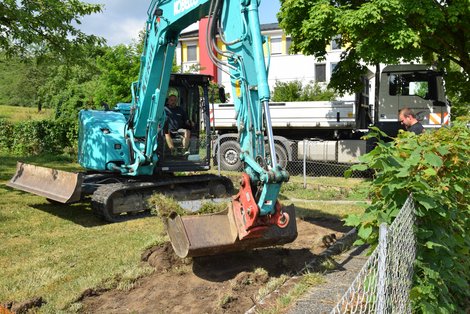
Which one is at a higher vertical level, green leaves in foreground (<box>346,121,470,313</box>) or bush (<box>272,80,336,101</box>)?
bush (<box>272,80,336,101</box>)

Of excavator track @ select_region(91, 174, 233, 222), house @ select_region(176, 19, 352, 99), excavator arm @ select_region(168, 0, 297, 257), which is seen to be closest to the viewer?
excavator arm @ select_region(168, 0, 297, 257)

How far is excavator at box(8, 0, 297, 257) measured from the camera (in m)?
5.51

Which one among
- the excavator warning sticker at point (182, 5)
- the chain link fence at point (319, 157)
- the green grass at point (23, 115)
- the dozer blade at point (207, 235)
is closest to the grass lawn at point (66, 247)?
the dozer blade at point (207, 235)

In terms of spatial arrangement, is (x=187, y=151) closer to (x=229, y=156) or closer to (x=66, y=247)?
(x=66, y=247)

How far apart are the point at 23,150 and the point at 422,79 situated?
52.0 ft

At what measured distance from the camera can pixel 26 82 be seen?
53156 millimetres

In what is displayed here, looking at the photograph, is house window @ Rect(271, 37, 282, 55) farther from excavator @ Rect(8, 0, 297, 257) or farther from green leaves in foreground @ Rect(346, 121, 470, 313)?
green leaves in foreground @ Rect(346, 121, 470, 313)

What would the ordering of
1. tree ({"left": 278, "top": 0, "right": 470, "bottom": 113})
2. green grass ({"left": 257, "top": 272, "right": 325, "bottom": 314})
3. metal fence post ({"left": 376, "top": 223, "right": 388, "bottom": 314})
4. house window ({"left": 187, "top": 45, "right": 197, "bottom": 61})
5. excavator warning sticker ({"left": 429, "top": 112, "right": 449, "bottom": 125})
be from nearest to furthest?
metal fence post ({"left": 376, "top": 223, "right": 388, "bottom": 314}), green grass ({"left": 257, "top": 272, "right": 325, "bottom": 314}), tree ({"left": 278, "top": 0, "right": 470, "bottom": 113}), excavator warning sticker ({"left": 429, "top": 112, "right": 449, "bottom": 125}), house window ({"left": 187, "top": 45, "right": 197, "bottom": 61})

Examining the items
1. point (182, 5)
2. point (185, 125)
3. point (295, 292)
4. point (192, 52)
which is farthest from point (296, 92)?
point (295, 292)

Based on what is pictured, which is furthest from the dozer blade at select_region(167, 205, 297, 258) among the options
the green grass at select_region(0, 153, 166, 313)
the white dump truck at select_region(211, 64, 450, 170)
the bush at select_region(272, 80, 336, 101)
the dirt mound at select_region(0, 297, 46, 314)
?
the bush at select_region(272, 80, 336, 101)

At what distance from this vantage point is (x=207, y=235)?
18.2 ft

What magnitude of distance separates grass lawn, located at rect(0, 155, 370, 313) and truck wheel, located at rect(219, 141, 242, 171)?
4948mm

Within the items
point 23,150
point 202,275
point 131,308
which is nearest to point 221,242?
point 202,275

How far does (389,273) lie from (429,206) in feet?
3.08
